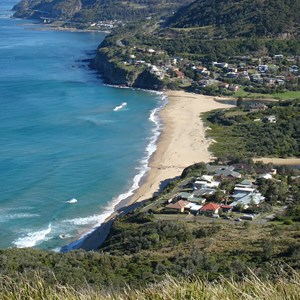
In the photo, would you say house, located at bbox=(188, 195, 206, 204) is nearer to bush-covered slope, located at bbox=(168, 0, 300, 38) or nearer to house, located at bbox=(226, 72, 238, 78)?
house, located at bbox=(226, 72, 238, 78)

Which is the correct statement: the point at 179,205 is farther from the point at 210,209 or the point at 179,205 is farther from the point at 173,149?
the point at 173,149

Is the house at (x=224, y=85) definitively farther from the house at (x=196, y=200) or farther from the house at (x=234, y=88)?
the house at (x=196, y=200)

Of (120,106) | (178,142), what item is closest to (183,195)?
(178,142)

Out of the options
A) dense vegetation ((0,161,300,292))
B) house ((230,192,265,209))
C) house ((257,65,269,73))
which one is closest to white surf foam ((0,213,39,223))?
dense vegetation ((0,161,300,292))

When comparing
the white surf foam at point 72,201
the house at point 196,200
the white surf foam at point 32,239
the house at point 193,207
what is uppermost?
the house at point 193,207

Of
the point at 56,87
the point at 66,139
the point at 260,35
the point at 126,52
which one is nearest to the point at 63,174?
the point at 66,139

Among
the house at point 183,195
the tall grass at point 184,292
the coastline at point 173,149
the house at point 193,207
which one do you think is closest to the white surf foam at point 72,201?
the coastline at point 173,149
